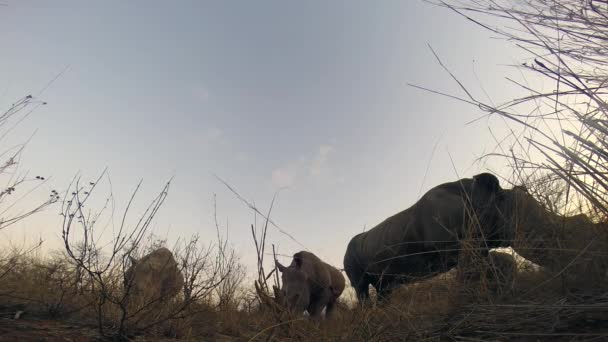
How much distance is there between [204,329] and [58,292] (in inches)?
67.6

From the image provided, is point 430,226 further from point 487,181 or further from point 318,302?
point 318,302

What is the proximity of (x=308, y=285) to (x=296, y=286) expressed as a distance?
0.31 m

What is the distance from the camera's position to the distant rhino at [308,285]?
21.2ft

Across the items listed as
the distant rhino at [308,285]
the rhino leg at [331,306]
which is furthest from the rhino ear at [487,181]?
the rhino leg at [331,306]

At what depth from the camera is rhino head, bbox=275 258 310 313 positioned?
20.9 ft

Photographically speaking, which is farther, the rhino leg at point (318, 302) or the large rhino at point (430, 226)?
the rhino leg at point (318, 302)

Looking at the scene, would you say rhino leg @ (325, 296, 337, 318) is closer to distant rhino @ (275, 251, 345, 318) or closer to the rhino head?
distant rhino @ (275, 251, 345, 318)

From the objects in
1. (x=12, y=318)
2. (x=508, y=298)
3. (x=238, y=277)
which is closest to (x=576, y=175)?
(x=508, y=298)

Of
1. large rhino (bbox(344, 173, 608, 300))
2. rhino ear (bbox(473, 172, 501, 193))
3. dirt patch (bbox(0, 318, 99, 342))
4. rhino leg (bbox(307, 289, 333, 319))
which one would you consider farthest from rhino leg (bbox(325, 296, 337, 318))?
dirt patch (bbox(0, 318, 99, 342))

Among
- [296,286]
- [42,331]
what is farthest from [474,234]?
[296,286]

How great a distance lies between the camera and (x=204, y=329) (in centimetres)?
407

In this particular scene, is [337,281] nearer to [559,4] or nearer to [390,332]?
[390,332]

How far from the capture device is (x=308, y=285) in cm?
682

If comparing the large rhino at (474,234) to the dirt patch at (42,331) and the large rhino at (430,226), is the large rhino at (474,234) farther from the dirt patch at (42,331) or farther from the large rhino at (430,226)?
the dirt patch at (42,331)
